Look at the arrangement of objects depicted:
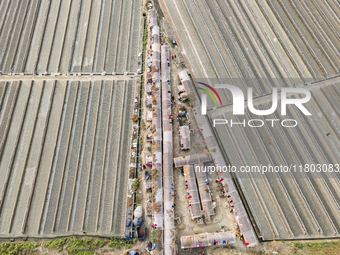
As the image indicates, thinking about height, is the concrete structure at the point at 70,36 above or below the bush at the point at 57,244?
above

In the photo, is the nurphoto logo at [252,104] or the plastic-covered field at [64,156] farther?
the nurphoto logo at [252,104]

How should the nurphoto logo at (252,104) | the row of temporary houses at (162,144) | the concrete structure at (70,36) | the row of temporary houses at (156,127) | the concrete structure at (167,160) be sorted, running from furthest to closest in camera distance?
the concrete structure at (70,36) → the nurphoto logo at (252,104) → the row of temporary houses at (156,127) → the row of temporary houses at (162,144) → the concrete structure at (167,160)

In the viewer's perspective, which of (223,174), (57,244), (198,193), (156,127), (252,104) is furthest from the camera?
(252,104)

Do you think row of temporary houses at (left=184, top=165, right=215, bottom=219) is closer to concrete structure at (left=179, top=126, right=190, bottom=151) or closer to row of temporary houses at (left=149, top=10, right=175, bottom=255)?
row of temporary houses at (left=149, top=10, right=175, bottom=255)

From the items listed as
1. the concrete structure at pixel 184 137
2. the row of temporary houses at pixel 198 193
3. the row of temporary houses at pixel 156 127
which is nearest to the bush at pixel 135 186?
the row of temporary houses at pixel 156 127

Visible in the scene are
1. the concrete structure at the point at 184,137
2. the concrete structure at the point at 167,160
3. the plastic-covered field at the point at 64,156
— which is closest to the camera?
the concrete structure at the point at 167,160

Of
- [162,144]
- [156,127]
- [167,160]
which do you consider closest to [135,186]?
[167,160]

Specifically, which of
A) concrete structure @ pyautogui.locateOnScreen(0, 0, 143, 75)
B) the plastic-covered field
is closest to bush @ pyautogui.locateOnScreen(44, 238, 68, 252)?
the plastic-covered field

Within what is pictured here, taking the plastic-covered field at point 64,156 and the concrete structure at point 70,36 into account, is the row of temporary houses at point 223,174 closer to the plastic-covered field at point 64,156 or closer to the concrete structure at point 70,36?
A: the plastic-covered field at point 64,156

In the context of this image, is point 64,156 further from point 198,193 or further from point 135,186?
point 198,193

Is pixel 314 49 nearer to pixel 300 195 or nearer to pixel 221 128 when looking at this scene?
pixel 221 128

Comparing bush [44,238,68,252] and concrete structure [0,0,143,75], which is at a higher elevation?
concrete structure [0,0,143,75]
